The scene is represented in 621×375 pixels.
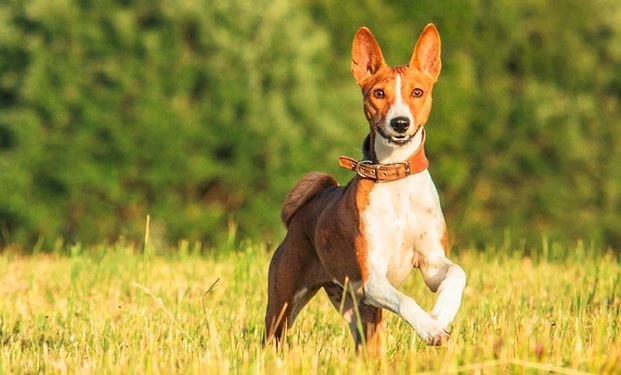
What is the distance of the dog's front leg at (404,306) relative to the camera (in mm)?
5344

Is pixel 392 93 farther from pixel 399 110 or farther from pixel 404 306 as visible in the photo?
pixel 404 306

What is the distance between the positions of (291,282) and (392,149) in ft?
3.11

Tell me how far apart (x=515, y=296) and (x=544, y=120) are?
2430 centimetres

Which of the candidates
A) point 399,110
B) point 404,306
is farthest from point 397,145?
point 404,306

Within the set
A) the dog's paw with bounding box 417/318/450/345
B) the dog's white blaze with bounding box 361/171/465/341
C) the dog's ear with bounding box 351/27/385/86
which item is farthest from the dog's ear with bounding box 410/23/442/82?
the dog's paw with bounding box 417/318/450/345

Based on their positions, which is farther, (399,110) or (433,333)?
(399,110)

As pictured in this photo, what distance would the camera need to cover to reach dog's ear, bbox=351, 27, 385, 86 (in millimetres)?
6223

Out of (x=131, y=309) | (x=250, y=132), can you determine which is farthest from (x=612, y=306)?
(x=250, y=132)

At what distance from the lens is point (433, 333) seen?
5.34 meters

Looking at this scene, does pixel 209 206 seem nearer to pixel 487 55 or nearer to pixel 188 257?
pixel 487 55

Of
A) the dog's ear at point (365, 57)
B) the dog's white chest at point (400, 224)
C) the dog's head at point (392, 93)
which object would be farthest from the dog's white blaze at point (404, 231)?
the dog's ear at point (365, 57)

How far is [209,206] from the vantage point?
26.9m

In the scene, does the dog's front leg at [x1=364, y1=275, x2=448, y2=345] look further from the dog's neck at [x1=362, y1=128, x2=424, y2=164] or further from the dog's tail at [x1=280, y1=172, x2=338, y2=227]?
the dog's tail at [x1=280, y1=172, x2=338, y2=227]

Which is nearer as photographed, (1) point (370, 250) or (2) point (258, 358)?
(2) point (258, 358)
